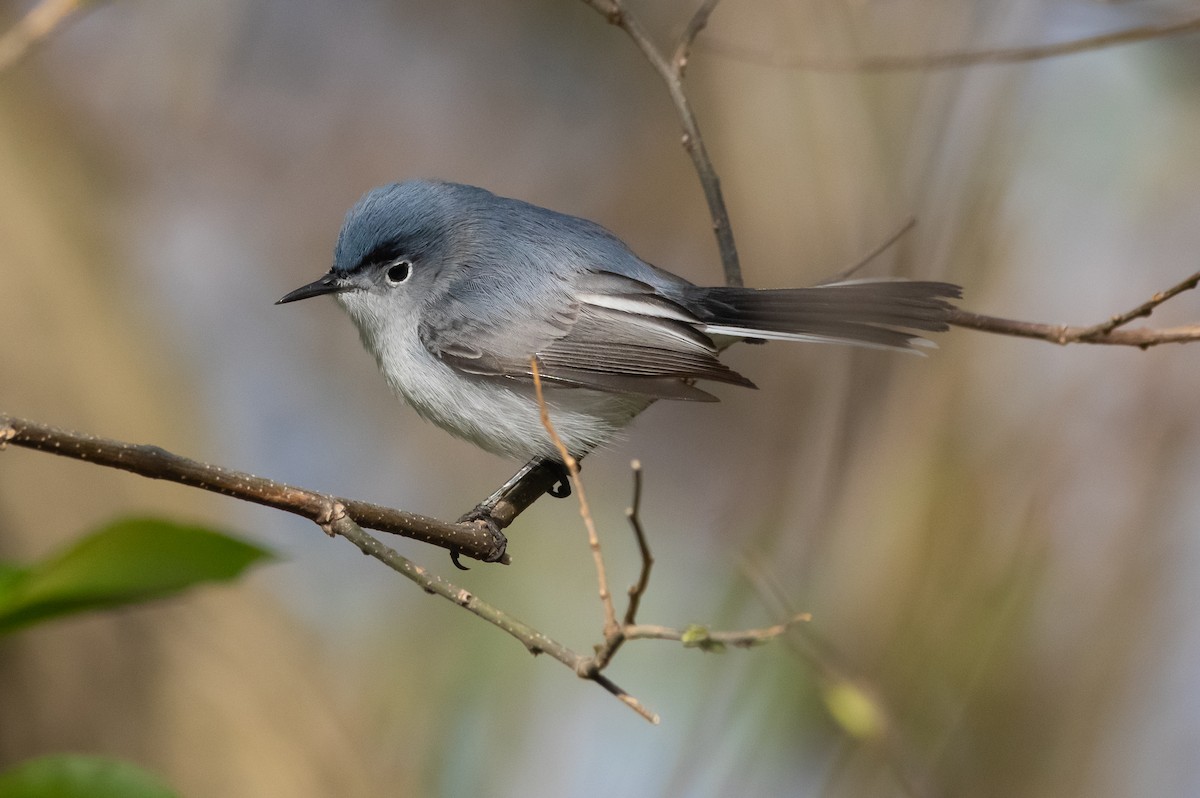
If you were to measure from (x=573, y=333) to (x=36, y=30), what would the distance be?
1.27 metres

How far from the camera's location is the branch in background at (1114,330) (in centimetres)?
195

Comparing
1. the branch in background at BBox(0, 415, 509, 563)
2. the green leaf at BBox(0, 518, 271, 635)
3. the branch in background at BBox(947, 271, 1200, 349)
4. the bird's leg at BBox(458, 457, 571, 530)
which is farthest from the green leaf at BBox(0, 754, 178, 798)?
the branch in background at BBox(947, 271, 1200, 349)

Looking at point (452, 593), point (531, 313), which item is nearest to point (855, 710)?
point (452, 593)

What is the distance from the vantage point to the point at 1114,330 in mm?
2174

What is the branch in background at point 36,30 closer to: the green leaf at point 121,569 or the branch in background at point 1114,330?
the green leaf at point 121,569

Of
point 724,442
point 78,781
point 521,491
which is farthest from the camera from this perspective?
point 724,442

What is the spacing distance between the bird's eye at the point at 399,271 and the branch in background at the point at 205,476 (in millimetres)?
1050

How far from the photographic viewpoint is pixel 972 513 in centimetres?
389

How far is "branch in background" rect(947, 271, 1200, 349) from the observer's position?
1.95 metres

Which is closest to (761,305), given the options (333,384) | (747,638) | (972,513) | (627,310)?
(627,310)

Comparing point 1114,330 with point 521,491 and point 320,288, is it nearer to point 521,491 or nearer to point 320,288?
point 521,491

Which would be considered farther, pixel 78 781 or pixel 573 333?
pixel 573 333

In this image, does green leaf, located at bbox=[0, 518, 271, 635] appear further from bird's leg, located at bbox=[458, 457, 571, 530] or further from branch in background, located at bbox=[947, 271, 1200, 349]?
branch in background, located at bbox=[947, 271, 1200, 349]

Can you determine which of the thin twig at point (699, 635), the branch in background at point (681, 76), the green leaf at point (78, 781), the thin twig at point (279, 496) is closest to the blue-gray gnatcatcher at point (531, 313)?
the branch in background at point (681, 76)
